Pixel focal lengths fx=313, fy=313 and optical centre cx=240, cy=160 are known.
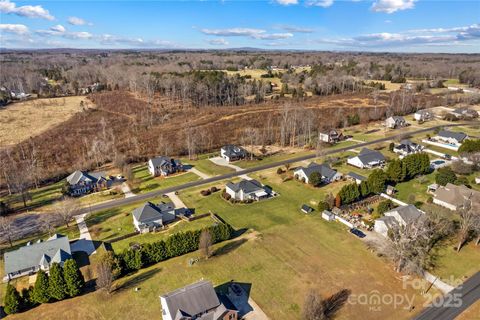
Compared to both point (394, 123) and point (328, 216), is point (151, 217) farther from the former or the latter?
point (394, 123)

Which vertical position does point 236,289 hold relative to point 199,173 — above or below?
below

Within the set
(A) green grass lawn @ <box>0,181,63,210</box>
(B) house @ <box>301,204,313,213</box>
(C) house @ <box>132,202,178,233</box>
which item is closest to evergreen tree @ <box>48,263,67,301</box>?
(C) house @ <box>132,202,178,233</box>

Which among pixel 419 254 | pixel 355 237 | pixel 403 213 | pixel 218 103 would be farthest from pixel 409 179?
pixel 218 103

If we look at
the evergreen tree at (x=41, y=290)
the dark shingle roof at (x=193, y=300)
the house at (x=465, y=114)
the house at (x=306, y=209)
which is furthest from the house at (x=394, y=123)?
the evergreen tree at (x=41, y=290)

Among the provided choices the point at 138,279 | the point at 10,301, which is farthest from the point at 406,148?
the point at 10,301

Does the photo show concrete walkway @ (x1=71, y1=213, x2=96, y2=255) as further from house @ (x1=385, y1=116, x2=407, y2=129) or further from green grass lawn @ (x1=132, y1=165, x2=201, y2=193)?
house @ (x1=385, y1=116, x2=407, y2=129)

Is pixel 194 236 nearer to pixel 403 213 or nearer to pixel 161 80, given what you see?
pixel 403 213
